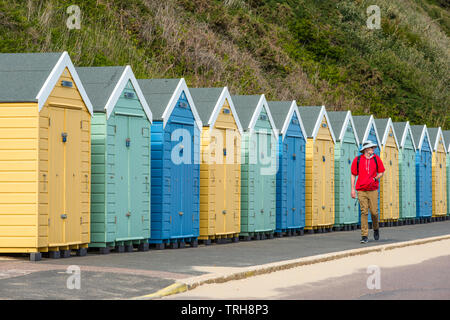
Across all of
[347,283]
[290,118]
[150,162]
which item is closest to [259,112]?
[290,118]

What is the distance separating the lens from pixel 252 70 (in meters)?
41.0

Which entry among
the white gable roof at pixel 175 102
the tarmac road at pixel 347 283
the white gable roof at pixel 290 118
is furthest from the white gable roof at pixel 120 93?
the white gable roof at pixel 290 118

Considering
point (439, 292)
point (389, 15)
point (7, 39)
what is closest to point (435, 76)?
point (389, 15)

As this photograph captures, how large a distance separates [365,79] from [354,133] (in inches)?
1093

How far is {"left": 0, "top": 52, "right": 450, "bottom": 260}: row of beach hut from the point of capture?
13.7 metres

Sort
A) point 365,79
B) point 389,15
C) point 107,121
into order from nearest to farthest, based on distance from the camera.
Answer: point 107,121
point 365,79
point 389,15

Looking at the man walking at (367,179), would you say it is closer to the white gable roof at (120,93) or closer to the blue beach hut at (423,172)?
the white gable roof at (120,93)

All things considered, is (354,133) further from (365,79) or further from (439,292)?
(365,79)

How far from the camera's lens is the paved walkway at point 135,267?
32.7 feet

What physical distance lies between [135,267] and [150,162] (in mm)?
4338

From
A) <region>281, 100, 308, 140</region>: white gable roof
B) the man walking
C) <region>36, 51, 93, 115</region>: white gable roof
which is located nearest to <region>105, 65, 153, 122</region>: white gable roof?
<region>36, 51, 93, 115</region>: white gable roof

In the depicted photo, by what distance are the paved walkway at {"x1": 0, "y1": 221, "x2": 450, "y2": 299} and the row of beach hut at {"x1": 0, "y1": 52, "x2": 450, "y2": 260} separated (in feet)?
1.64

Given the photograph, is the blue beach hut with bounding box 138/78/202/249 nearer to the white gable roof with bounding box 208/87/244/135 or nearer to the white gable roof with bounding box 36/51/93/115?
the white gable roof with bounding box 208/87/244/135

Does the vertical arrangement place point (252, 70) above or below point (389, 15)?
below
